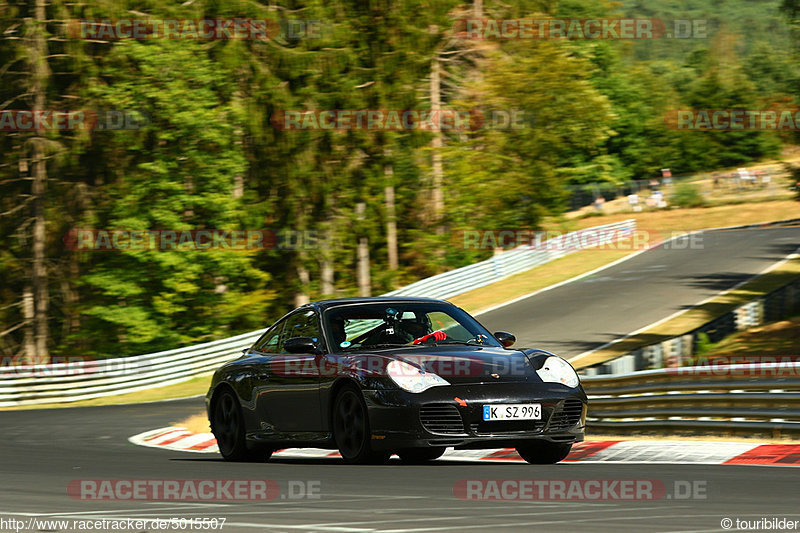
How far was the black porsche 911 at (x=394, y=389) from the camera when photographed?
9.38m

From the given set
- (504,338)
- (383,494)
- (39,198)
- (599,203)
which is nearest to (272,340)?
(504,338)

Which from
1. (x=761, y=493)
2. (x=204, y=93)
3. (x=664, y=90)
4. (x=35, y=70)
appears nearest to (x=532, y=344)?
(x=204, y=93)

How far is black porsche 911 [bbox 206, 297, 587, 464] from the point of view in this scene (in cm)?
938

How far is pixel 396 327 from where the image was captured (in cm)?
1051

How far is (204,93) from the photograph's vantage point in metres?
40.5

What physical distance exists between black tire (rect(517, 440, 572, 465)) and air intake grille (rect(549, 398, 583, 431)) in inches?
7.9

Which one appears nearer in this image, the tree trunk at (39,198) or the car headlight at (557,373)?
the car headlight at (557,373)

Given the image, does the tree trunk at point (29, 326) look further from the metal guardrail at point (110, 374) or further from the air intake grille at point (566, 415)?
the air intake grille at point (566, 415)

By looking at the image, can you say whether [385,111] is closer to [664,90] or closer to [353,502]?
[353,502]

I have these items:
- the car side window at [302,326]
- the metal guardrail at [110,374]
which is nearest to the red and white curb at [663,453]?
the car side window at [302,326]

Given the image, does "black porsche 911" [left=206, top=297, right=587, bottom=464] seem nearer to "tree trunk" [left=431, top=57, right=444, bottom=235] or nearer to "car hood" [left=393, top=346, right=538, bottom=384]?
"car hood" [left=393, top=346, right=538, bottom=384]

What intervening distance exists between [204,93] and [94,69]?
11.7 ft

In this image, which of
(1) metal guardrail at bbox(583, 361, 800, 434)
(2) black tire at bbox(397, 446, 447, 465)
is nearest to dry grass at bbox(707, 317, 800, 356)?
(1) metal guardrail at bbox(583, 361, 800, 434)

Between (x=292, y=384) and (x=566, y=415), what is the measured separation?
237cm
